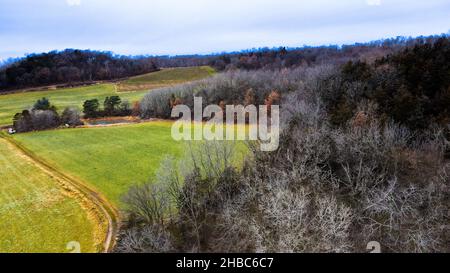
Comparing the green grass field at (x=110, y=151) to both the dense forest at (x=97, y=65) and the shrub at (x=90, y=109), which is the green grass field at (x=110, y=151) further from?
the dense forest at (x=97, y=65)

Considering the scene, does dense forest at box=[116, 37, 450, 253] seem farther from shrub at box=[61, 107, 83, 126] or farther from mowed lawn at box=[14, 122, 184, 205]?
shrub at box=[61, 107, 83, 126]

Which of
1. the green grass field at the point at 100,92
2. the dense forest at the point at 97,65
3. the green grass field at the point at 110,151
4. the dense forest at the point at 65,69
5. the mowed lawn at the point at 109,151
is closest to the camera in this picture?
the green grass field at the point at 110,151

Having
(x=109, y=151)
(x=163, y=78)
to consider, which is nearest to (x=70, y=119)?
(x=109, y=151)

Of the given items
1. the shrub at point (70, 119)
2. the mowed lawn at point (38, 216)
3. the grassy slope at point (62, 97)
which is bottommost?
the mowed lawn at point (38, 216)

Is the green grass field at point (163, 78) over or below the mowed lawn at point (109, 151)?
over

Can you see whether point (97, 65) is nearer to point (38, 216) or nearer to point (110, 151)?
point (110, 151)

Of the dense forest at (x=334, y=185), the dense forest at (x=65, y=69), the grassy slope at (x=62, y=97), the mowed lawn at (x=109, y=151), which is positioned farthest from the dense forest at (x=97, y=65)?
the dense forest at (x=334, y=185)
